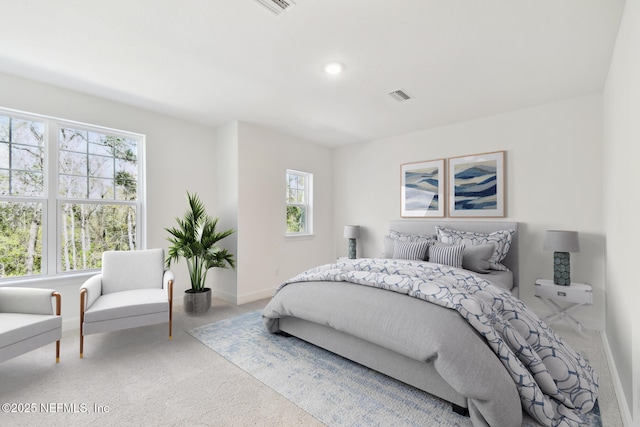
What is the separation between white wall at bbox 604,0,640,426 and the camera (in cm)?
158

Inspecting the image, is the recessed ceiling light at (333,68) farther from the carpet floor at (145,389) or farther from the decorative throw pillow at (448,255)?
the carpet floor at (145,389)

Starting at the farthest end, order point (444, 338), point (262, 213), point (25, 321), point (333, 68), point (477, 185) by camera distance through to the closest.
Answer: point (262, 213)
point (477, 185)
point (333, 68)
point (25, 321)
point (444, 338)

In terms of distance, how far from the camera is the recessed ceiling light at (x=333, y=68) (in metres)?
2.58

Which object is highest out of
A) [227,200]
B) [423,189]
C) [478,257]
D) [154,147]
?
[154,147]

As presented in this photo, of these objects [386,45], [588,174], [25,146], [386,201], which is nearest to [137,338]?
[25,146]

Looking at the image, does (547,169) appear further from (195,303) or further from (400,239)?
(195,303)

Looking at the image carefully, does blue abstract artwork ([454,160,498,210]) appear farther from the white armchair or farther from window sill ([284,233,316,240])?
the white armchair

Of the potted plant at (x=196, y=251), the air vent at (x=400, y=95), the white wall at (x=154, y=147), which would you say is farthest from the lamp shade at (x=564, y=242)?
the white wall at (x=154, y=147)

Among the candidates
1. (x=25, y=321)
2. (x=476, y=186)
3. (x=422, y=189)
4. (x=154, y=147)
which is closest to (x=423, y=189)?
(x=422, y=189)

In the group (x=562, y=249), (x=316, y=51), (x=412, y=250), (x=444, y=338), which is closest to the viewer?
(x=444, y=338)

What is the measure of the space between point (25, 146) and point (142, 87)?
1293 millimetres

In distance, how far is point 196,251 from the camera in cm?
356

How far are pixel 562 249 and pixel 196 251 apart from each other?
3.97 metres

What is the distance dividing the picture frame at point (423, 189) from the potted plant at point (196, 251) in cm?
264
